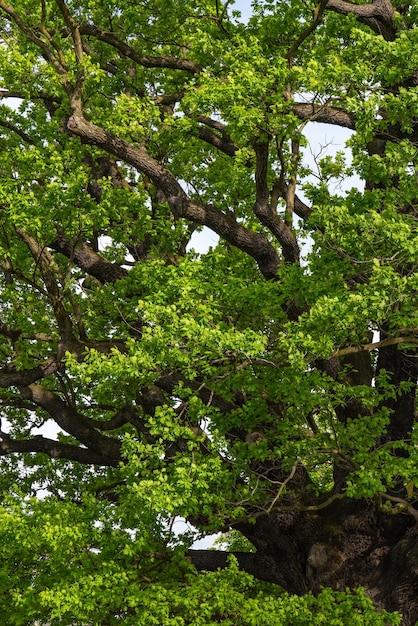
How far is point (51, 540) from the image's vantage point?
575 inches

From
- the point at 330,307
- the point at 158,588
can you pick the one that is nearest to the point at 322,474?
the point at 158,588

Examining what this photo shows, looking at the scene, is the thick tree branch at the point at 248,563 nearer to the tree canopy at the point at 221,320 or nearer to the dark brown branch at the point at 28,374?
the tree canopy at the point at 221,320

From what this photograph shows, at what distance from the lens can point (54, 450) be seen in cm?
2116

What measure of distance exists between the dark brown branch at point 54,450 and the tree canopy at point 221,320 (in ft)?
0.24

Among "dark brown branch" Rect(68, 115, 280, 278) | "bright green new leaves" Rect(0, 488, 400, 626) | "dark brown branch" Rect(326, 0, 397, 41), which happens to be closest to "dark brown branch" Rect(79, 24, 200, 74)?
"dark brown branch" Rect(68, 115, 280, 278)

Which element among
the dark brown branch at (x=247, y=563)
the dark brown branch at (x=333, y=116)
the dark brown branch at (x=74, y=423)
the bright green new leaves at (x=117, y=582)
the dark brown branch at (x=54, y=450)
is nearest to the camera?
the bright green new leaves at (x=117, y=582)

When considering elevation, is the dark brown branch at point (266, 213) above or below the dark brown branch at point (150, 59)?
below

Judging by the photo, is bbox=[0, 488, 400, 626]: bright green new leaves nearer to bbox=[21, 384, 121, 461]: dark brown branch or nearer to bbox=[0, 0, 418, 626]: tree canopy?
bbox=[0, 0, 418, 626]: tree canopy

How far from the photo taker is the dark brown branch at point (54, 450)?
802 inches

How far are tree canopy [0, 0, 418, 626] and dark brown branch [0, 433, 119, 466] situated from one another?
7cm

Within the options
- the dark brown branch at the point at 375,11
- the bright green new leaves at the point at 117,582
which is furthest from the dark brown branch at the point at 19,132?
the bright green new leaves at the point at 117,582

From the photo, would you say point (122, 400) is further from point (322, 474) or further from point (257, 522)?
point (322, 474)

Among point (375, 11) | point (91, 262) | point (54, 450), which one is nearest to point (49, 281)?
point (91, 262)

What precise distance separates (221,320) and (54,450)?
7149 millimetres
